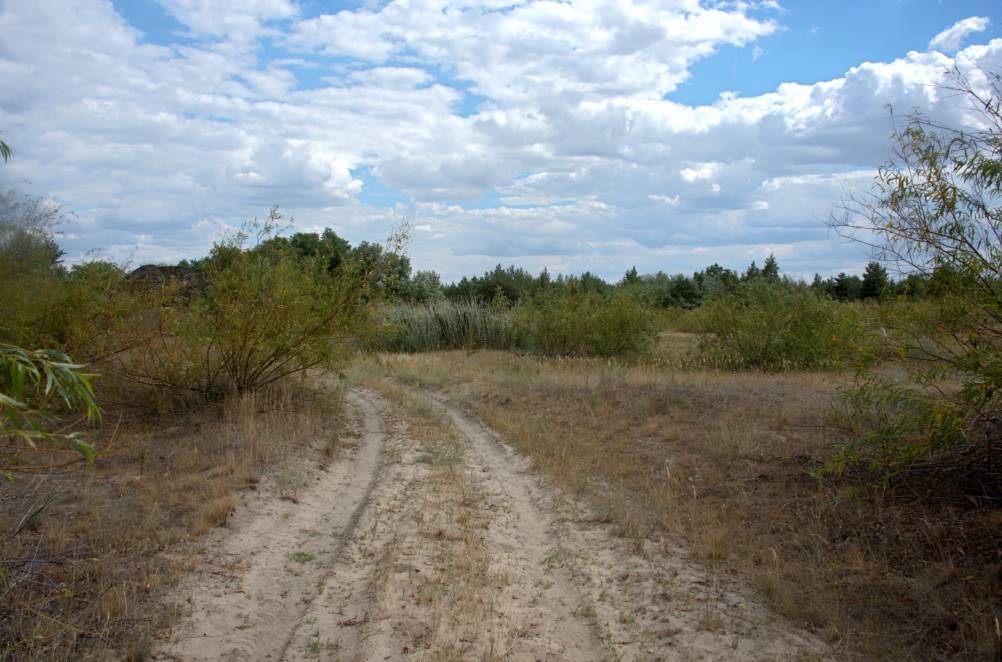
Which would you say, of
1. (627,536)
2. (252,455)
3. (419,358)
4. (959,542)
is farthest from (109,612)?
(419,358)

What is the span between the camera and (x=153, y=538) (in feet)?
18.8

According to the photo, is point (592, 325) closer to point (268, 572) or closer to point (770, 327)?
point (770, 327)

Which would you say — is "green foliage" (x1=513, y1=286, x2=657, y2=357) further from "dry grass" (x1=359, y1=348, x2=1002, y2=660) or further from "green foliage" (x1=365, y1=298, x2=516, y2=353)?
"dry grass" (x1=359, y1=348, x2=1002, y2=660)

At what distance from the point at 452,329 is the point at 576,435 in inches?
720

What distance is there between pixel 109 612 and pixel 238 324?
250 inches

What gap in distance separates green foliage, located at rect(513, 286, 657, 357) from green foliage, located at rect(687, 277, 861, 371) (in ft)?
11.9

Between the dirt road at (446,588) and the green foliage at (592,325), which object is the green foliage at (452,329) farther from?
the dirt road at (446,588)

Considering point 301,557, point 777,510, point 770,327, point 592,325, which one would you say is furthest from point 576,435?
point 592,325

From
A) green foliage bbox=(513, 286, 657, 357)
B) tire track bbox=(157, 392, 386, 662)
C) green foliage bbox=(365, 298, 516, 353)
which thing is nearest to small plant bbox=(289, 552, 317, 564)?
tire track bbox=(157, 392, 386, 662)

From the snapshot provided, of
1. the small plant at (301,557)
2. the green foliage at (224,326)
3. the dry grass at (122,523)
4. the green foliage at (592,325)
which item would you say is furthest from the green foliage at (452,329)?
the small plant at (301,557)

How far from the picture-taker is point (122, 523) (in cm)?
598

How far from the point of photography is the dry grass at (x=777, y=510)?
4727 mm

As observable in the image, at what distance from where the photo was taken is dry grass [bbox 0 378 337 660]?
166 inches

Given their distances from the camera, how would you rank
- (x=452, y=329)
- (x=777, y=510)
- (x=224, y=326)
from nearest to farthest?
(x=777, y=510)
(x=224, y=326)
(x=452, y=329)
